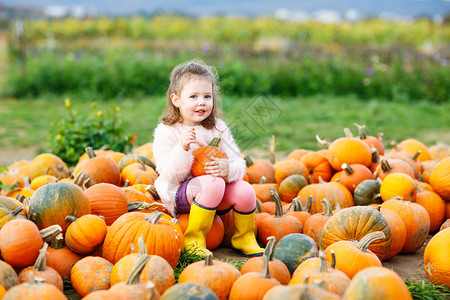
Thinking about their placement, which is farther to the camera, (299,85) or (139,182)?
(299,85)

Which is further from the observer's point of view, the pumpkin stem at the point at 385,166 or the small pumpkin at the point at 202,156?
the pumpkin stem at the point at 385,166

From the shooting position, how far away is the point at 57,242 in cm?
284

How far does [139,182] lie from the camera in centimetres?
399

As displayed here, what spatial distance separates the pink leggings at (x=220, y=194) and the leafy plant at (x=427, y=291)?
1.14 m

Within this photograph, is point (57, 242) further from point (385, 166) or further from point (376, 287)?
point (385, 166)

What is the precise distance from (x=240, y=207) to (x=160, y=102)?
23.4 ft

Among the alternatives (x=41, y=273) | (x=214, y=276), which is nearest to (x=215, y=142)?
(x=214, y=276)

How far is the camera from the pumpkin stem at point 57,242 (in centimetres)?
282

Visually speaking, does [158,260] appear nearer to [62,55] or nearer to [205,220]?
[205,220]

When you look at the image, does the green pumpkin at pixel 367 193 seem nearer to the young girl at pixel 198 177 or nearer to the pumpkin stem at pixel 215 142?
the young girl at pixel 198 177

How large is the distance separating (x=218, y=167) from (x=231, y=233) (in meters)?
0.55

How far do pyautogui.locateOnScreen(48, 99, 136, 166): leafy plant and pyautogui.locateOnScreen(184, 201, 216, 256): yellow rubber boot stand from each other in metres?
2.16

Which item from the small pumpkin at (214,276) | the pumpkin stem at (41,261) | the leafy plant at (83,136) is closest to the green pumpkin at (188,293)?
the small pumpkin at (214,276)

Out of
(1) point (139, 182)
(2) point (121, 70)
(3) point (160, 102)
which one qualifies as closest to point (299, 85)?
(3) point (160, 102)
